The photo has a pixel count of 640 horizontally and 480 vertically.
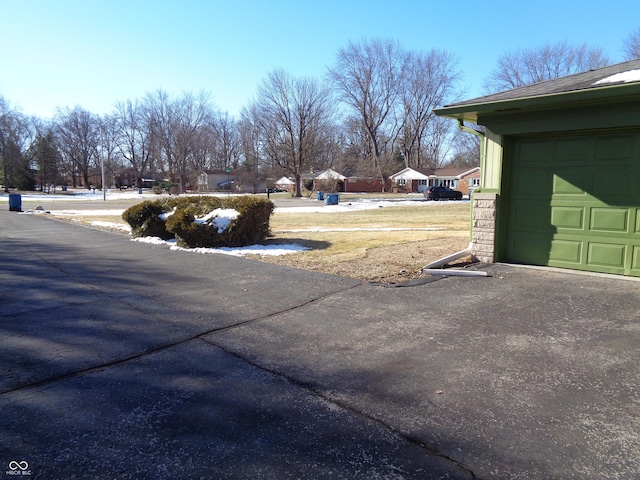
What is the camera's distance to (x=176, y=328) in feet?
15.3

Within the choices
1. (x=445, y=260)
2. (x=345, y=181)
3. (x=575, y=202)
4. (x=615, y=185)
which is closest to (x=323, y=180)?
(x=345, y=181)

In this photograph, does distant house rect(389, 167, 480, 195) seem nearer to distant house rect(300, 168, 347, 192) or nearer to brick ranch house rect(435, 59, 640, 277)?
distant house rect(300, 168, 347, 192)

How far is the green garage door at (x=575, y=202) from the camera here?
20.8 feet

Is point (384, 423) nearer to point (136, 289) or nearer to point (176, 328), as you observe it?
point (176, 328)

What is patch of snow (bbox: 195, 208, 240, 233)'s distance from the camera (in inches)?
397

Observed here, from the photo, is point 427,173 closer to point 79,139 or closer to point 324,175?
point 324,175

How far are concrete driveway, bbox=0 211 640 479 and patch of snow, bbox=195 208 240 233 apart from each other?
152 inches

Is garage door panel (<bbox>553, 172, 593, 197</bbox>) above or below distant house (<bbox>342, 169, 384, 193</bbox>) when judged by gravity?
below

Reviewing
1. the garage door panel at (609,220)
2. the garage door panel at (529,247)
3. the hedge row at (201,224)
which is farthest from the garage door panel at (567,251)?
the hedge row at (201,224)

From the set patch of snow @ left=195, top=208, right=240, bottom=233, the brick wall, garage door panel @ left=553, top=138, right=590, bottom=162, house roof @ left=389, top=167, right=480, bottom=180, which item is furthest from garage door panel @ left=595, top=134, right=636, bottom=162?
house roof @ left=389, top=167, right=480, bottom=180

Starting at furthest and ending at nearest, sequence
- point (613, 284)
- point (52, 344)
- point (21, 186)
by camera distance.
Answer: point (21, 186) → point (613, 284) → point (52, 344)

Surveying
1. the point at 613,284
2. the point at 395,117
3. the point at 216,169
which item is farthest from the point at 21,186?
the point at 613,284

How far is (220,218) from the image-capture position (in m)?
10.2

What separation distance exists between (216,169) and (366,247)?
87.5 meters
